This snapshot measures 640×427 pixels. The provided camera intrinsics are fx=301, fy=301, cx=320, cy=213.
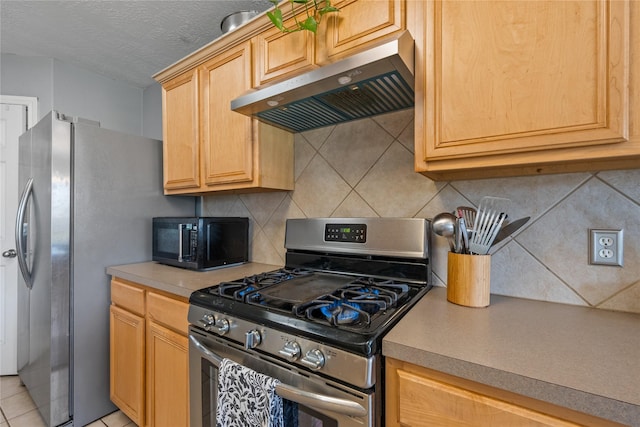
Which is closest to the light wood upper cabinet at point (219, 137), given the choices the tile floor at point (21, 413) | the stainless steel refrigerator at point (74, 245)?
the stainless steel refrigerator at point (74, 245)

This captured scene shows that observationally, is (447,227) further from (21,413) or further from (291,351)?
(21,413)

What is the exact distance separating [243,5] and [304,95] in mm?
1022

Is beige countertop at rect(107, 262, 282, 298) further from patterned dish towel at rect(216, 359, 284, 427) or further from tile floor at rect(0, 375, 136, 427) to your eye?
tile floor at rect(0, 375, 136, 427)

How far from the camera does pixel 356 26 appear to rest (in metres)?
1.12

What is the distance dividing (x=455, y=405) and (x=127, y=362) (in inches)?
67.0

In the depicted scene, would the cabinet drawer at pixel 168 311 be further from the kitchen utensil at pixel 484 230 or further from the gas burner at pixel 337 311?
the kitchen utensil at pixel 484 230

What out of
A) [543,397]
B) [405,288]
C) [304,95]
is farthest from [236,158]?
[543,397]

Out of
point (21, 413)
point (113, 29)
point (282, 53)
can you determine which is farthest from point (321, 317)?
point (113, 29)

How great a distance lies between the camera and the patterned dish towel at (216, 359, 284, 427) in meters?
0.88

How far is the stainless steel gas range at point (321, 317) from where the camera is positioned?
772 mm

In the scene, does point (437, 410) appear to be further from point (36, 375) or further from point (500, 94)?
point (36, 375)

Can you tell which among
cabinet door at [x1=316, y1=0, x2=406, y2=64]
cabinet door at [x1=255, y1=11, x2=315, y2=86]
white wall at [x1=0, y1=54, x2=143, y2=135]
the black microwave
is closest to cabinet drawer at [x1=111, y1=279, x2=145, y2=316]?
the black microwave

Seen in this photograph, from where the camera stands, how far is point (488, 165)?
91 cm

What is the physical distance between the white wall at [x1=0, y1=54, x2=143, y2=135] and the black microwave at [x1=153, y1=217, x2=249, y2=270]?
1.51 meters
